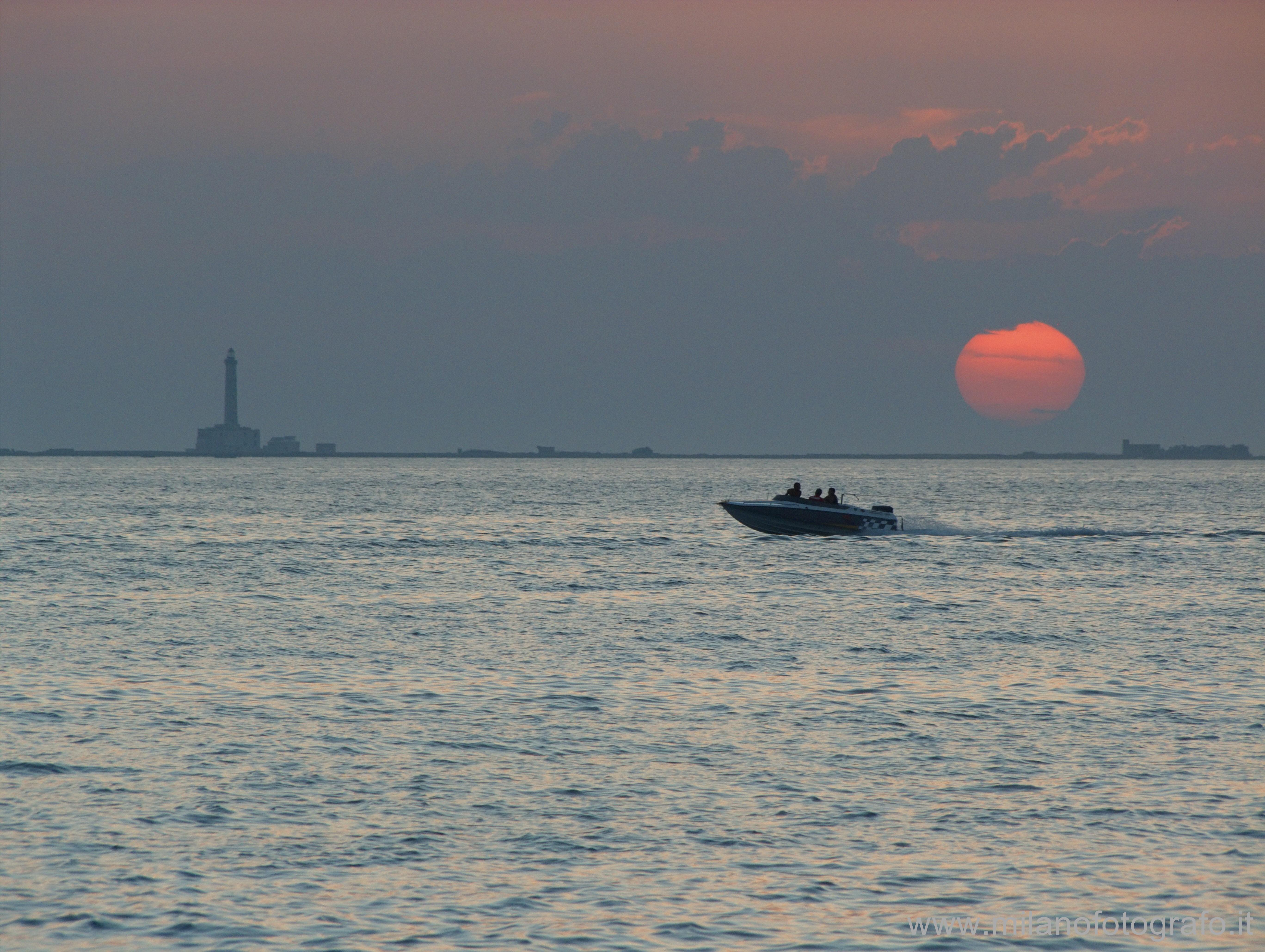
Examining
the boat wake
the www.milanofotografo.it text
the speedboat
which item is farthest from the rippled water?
the boat wake

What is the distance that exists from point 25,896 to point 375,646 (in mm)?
17837

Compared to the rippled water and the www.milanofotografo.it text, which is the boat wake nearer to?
the rippled water

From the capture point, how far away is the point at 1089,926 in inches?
475

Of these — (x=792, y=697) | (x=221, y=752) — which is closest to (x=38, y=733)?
(x=221, y=752)

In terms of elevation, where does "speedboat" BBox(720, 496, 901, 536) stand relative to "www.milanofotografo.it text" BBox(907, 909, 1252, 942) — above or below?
above

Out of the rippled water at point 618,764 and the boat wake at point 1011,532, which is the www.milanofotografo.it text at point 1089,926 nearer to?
the rippled water at point 618,764

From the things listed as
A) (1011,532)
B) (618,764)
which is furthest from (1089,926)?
(1011,532)

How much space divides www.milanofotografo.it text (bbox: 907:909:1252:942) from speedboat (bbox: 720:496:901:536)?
51.9 m

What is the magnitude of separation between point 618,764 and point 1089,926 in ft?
25.2

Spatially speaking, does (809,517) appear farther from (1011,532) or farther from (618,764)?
(618,764)

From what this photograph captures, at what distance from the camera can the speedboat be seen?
6475cm

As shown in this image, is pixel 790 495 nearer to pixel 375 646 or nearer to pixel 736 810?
pixel 375 646

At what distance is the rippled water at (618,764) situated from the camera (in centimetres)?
1248

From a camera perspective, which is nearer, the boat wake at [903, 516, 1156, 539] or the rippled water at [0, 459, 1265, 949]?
the rippled water at [0, 459, 1265, 949]
